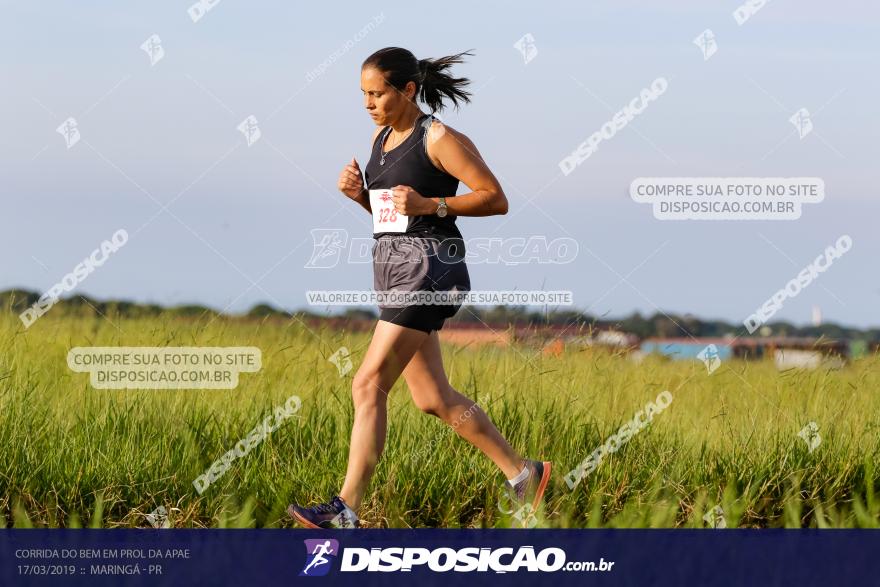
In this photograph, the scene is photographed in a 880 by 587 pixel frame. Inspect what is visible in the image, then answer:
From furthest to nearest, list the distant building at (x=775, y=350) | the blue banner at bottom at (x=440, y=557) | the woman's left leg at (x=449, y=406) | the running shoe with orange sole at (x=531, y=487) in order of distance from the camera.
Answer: the distant building at (x=775, y=350), the running shoe with orange sole at (x=531, y=487), the woman's left leg at (x=449, y=406), the blue banner at bottom at (x=440, y=557)

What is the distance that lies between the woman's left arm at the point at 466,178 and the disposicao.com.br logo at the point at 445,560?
1.52m

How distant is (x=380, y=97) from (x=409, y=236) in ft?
2.17

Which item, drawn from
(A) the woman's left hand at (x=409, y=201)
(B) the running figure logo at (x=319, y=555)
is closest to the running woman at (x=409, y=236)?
(A) the woman's left hand at (x=409, y=201)

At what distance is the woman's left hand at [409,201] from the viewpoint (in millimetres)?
4824

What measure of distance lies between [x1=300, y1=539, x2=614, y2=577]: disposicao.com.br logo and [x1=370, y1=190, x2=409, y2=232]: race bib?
145 cm

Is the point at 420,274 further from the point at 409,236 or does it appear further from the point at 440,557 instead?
the point at 440,557

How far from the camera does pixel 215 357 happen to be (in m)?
6.25

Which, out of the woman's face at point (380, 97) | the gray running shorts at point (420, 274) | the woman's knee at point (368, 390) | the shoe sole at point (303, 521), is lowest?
the shoe sole at point (303, 521)

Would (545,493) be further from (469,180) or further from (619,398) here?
(469,180)

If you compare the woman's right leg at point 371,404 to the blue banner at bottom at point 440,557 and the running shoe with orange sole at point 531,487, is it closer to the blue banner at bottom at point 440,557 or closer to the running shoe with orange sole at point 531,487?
the blue banner at bottom at point 440,557

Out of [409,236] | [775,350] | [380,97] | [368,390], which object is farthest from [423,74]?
[775,350]

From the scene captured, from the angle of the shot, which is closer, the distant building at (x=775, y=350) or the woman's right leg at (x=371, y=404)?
the woman's right leg at (x=371, y=404)

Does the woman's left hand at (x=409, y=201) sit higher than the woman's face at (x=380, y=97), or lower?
lower

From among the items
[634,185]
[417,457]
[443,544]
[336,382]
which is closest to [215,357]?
[336,382]
